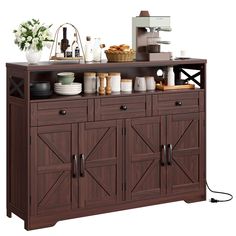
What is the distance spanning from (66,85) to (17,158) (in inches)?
A: 29.1

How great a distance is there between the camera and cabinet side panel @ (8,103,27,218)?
5.81 meters

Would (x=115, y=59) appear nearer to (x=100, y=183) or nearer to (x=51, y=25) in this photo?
(x=51, y=25)

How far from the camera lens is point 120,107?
616cm

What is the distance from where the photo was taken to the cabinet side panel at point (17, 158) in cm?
581

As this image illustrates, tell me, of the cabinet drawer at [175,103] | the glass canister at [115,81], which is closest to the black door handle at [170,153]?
the cabinet drawer at [175,103]

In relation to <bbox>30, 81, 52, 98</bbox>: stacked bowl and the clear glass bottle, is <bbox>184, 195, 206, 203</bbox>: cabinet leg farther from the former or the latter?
<bbox>30, 81, 52, 98</bbox>: stacked bowl

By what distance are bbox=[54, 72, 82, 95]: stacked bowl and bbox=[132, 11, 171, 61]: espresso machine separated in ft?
2.46

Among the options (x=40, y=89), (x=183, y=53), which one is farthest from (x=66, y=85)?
(x=183, y=53)

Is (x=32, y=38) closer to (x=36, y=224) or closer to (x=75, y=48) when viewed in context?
(x=75, y=48)

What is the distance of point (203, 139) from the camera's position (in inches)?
264

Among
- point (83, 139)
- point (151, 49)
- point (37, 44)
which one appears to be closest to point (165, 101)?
point (151, 49)

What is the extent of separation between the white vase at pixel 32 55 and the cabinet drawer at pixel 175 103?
3.71ft

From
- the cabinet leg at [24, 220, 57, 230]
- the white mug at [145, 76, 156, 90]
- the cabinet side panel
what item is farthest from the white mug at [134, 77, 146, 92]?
the cabinet leg at [24, 220, 57, 230]

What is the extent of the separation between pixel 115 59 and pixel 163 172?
1.13 metres
